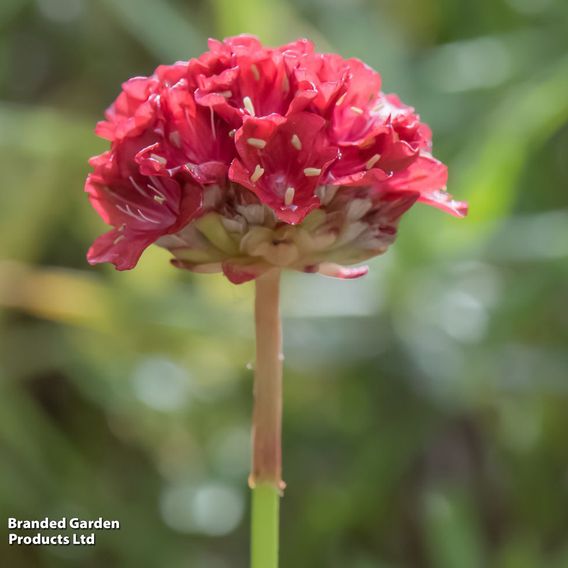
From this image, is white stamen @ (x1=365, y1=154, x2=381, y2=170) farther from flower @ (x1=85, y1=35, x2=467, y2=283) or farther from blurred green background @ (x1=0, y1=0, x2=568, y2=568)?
blurred green background @ (x1=0, y1=0, x2=568, y2=568)

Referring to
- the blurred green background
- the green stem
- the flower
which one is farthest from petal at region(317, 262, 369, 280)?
the blurred green background

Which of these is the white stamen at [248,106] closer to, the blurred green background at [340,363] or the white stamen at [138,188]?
the white stamen at [138,188]

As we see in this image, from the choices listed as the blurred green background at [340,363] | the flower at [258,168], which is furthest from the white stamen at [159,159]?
the blurred green background at [340,363]

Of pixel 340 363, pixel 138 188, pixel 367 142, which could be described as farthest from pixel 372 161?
pixel 340 363

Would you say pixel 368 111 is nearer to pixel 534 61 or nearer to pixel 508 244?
pixel 508 244

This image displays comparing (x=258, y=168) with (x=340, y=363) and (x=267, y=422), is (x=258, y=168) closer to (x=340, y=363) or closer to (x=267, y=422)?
(x=267, y=422)
